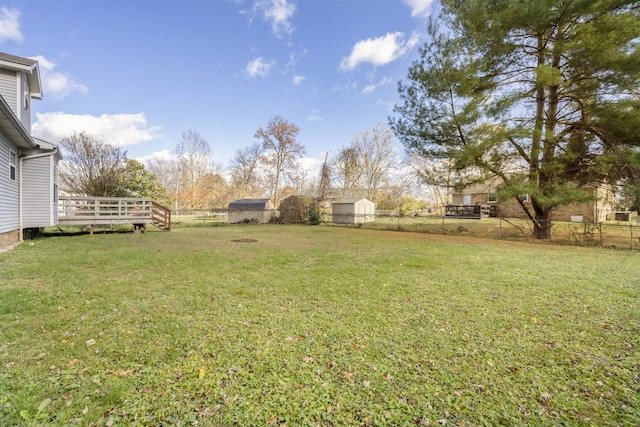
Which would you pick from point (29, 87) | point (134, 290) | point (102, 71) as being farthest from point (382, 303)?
point (102, 71)

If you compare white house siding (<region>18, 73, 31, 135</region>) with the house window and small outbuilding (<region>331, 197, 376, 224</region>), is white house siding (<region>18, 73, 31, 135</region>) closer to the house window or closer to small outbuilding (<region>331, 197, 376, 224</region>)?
the house window

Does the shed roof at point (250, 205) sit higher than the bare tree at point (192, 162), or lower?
lower

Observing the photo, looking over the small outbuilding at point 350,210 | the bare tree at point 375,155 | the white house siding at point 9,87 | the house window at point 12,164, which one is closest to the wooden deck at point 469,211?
the bare tree at point 375,155

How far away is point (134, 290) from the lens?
4465mm

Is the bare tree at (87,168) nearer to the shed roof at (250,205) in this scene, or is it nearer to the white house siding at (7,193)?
the shed roof at (250,205)

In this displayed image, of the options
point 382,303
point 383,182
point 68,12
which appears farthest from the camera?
point 383,182

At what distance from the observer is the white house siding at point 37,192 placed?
31.1ft

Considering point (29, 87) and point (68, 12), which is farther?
point (29, 87)

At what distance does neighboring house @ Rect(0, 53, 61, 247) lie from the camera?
771cm

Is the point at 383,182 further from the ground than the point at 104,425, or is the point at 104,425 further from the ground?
A: the point at 383,182

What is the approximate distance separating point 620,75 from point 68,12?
1826cm

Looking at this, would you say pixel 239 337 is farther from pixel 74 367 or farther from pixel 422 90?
pixel 422 90

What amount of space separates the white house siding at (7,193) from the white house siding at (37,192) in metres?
0.57

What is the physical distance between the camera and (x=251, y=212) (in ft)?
77.2
